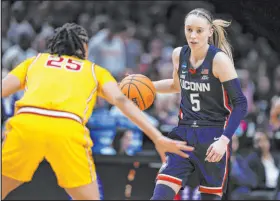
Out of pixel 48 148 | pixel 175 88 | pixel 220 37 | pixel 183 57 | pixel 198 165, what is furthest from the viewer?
pixel 175 88

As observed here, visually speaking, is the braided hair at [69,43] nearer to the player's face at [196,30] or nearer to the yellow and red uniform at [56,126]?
the yellow and red uniform at [56,126]

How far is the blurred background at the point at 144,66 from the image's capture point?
9.68 m

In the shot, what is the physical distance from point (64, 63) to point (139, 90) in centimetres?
74

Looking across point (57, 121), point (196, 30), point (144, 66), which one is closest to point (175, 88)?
point (196, 30)

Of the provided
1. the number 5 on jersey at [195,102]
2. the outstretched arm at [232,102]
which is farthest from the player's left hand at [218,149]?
the number 5 on jersey at [195,102]

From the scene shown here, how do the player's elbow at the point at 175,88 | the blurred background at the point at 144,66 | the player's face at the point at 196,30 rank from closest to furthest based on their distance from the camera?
the player's face at the point at 196,30, the player's elbow at the point at 175,88, the blurred background at the point at 144,66

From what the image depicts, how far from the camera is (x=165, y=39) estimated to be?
13.8m

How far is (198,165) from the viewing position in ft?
19.8

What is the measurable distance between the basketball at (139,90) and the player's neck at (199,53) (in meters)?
0.47

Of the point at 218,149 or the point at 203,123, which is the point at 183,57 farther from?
the point at 218,149

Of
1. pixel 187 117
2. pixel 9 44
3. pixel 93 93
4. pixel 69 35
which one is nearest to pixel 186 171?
pixel 187 117

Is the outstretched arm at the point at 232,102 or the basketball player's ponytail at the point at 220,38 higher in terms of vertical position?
the basketball player's ponytail at the point at 220,38

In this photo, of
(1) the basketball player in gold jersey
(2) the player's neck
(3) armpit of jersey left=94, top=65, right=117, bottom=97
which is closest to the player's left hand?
(2) the player's neck

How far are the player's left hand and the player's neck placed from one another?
67 centimetres
